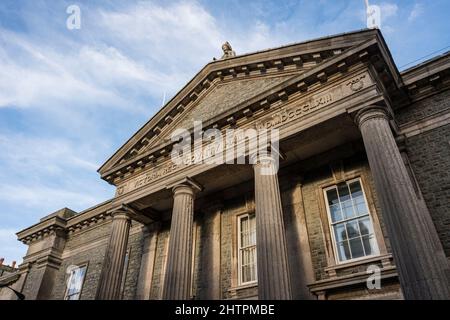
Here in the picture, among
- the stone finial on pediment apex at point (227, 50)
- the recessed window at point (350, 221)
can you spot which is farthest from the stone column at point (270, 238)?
the stone finial on pediment apex at point (227, 50)

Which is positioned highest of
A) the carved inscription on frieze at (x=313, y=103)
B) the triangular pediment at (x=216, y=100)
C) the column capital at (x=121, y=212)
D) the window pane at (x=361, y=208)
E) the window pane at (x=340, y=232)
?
the triangular pediment at (x=216, y=100)

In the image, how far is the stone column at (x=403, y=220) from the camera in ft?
19.6

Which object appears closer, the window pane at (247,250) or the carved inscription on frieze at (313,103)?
the carved inscription on frieze at (313,103)

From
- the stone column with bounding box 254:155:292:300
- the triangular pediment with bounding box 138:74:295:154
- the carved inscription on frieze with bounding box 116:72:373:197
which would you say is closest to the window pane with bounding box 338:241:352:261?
the stone column with bounding box 254:155:292:300

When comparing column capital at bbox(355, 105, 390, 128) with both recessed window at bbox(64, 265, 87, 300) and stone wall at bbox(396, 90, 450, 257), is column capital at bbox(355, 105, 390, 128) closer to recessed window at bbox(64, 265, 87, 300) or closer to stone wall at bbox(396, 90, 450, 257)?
stone wall at bbox(396, 90, 450, 257)

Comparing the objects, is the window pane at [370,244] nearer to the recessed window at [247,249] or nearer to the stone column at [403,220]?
the stone column at [403,220]

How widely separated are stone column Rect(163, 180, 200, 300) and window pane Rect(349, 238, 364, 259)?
4760 millimetres

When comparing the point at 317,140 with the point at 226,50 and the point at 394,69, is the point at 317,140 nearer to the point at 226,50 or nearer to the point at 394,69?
the point at 394,69

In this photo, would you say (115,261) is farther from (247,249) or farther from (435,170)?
(435,170)

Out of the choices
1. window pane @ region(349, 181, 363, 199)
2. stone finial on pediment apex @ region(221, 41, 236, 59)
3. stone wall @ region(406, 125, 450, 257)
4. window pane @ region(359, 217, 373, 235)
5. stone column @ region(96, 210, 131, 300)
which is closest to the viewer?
stone wall @ region(406, 125, 450, 257)

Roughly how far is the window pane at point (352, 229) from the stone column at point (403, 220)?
1928 mm

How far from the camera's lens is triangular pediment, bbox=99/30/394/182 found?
11.3 m
